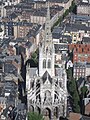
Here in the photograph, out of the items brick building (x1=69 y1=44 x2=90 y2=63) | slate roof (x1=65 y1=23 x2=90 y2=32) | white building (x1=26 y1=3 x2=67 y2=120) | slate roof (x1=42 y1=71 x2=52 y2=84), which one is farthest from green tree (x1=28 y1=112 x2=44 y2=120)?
slate roof (x1=65 y1=23 x2=90 y2=32)

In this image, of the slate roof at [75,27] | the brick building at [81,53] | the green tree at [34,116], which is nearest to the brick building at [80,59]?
the brick building at [81,53]

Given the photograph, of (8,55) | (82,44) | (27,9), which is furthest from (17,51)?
(27,9)

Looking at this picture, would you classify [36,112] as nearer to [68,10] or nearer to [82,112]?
[82,112]

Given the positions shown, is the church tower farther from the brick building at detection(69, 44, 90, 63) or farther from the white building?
the brick building at detection(69, 44, 90, 63)

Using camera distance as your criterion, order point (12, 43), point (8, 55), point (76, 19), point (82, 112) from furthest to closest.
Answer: point (76, 19) → point (12, 43) → point (8, 55) → point (82, 112)

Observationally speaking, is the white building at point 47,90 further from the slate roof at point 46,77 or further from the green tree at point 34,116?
the green tree at point 34,116

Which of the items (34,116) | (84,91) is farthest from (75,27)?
(34,116)

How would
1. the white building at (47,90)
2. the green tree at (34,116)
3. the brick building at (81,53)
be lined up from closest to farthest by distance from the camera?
the green tree at (34,116) < the white building at (47,90) < the brick building at (81,53)
